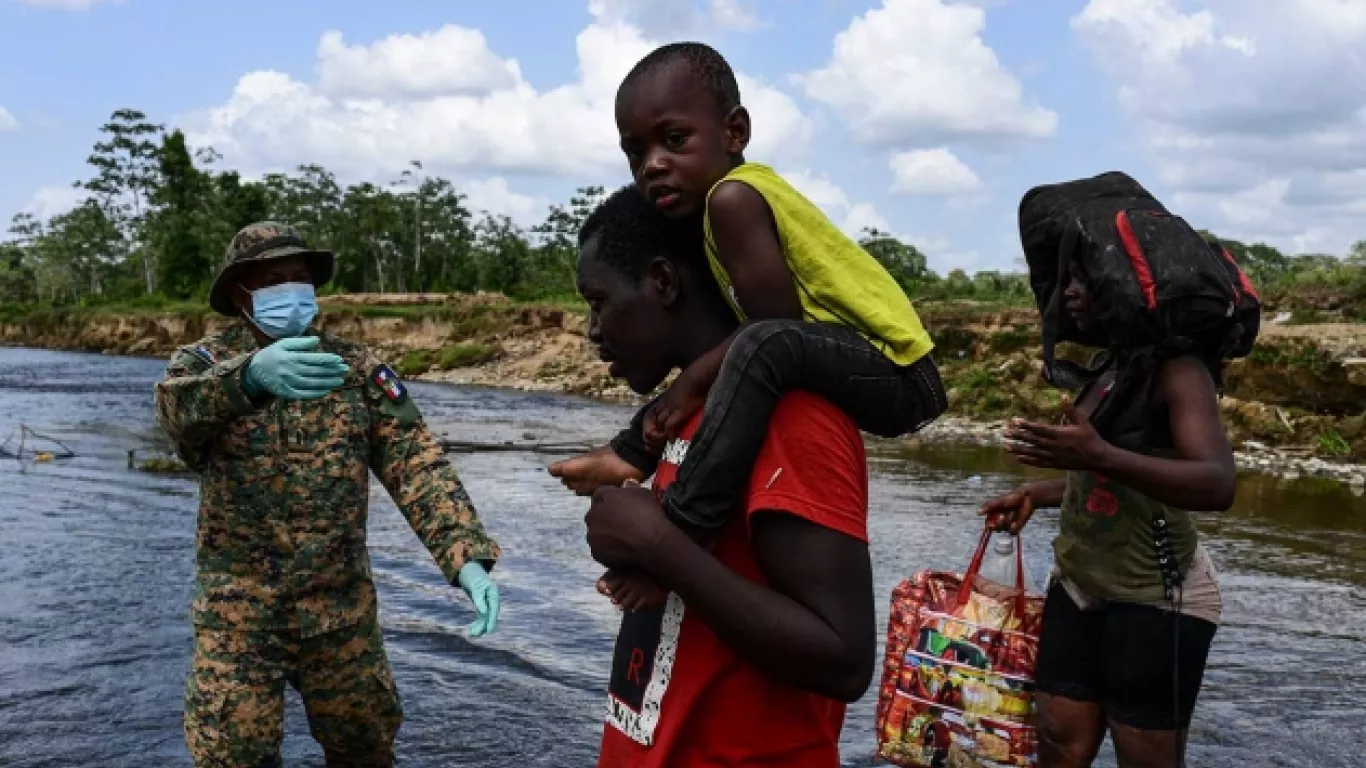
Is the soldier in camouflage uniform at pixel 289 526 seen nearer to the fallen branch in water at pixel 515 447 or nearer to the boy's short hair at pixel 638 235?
the boy's short hair at pixel 638 235

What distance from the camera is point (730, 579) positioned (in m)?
1.60

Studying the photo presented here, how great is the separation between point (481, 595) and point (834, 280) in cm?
181

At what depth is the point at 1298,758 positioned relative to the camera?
5.37 meters

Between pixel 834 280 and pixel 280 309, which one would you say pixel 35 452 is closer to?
pixel 280 309

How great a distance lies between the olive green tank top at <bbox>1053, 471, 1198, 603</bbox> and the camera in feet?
10.3

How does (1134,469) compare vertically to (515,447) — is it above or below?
above

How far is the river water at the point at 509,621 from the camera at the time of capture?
5.59 metres

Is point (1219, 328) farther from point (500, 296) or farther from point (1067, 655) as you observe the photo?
point (500, 296)

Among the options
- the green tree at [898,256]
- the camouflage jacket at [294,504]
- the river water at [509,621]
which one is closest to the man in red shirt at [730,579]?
the camouflage jacket at [294,504]

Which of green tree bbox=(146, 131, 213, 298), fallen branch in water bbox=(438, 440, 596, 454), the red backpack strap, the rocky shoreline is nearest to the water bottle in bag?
the red backpack strap

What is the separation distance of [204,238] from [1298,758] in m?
→ 64.2

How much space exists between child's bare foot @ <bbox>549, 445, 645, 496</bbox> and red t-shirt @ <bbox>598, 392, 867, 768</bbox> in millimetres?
336

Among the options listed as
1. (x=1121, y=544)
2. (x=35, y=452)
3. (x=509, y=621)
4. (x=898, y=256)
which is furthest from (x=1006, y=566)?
(x=898, y=256)

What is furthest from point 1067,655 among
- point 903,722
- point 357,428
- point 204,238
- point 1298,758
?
point 204,238
